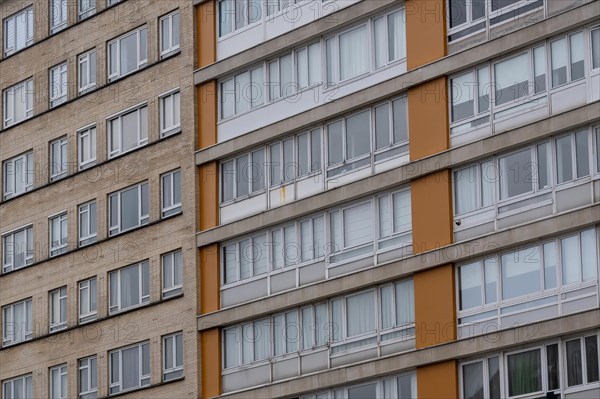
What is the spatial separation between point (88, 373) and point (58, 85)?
1007 centimetres

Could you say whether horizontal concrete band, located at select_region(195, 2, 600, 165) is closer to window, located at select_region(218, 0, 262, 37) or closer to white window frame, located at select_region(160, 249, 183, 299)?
window, located at select_region(218, 0, 262, 37)

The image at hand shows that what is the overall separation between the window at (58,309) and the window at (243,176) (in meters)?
7.87

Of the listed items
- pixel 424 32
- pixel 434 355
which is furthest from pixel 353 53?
pixel 434 355

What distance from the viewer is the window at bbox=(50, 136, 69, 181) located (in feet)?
198

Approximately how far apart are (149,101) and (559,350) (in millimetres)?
18382

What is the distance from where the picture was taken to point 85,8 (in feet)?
199

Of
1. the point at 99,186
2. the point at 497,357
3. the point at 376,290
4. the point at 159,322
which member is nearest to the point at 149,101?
the point at 99,186

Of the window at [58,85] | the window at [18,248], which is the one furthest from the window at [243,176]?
the window at [18,248]

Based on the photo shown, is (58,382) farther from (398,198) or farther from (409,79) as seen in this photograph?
(409,79)

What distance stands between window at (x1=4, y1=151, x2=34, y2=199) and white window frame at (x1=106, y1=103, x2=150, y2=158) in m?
4.24

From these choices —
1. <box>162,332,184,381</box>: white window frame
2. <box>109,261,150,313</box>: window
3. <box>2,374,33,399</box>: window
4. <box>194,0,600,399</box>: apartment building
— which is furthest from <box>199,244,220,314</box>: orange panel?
<box>2,374,33,399</box>: window

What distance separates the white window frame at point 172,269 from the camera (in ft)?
181

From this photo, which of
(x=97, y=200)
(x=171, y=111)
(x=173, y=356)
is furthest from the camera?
(x=97, y=200)

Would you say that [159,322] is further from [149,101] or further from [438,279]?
[438,279]
